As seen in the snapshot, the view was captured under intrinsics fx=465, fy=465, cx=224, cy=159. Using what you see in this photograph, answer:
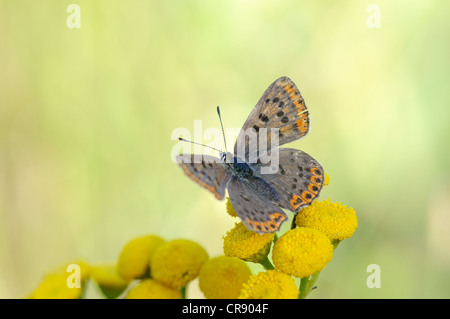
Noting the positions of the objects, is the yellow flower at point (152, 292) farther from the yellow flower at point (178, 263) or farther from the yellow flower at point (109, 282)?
the yellow flower at point (109, 282)

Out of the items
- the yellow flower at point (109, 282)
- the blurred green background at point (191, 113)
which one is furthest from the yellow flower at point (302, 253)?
the blurred green background at point (191, 113)

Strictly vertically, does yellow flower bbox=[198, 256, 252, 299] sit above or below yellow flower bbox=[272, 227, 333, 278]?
below

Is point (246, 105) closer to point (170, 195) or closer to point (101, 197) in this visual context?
point (170, 195)

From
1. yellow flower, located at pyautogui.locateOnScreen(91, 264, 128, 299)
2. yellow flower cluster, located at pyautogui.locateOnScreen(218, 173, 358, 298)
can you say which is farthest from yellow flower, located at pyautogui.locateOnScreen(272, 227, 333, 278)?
yellow flower, located at pyautogui.locateOnScreen(91, 264, 128, 299)

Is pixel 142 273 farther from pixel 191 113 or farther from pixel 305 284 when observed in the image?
pixel 191 113

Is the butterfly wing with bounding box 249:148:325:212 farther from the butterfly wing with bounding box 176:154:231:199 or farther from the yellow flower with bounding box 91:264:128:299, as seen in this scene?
the yellow flower with bounding box 91:264:128:299
